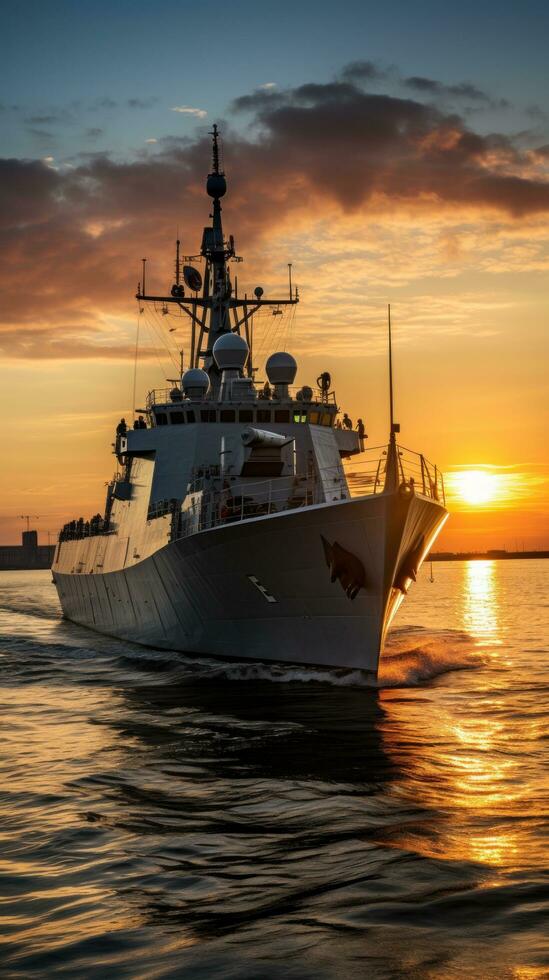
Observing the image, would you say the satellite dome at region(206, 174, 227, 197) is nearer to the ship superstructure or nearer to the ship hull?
the ship superstructure

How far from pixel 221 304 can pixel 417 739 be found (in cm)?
1884

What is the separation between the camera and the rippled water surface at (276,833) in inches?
200

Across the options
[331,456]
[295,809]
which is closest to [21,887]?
[295,809]

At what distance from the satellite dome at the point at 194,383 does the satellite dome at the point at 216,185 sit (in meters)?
7.14

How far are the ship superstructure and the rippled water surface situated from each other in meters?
1.38

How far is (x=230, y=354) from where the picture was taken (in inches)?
925

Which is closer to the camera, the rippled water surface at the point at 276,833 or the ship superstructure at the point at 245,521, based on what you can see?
the rippled water surface at the point at 276,833

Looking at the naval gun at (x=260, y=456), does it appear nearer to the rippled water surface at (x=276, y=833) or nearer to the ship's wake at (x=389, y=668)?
the ship's wake at (x=389, y=668)

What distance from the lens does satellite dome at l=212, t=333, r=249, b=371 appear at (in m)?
23.5

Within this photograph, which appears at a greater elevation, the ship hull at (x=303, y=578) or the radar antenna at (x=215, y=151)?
the radar antenna at (x=215, y=151)

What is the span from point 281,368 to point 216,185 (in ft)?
25.7

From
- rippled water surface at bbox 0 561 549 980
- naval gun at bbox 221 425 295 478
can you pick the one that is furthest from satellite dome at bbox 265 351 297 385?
rippled water surface at bbox 0 561 549 980

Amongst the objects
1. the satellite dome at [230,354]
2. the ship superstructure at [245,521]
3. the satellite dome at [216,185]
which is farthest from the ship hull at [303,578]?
the satellite dome at [216,185]

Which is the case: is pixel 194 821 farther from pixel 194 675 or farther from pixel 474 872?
pixel 194 675
